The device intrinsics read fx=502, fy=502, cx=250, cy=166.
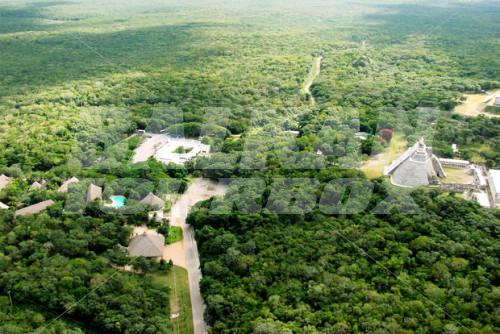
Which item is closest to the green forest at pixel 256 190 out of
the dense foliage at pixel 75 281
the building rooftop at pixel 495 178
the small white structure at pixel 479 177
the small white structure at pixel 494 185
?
the dense foliage at pixel 75 281

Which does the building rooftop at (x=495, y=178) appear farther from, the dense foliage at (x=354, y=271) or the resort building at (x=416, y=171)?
the dense foliage at (x=354, y=271)

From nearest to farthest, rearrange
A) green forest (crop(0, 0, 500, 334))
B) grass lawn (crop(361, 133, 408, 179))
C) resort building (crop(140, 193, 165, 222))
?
1. green forest (crop(0, 0, 500, 334))
2. resort building (crop(140, 193, 165, 222))
3. grass lawn (crop(361, 133, 408, 179))

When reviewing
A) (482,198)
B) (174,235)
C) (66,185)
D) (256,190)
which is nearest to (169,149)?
(66,185)

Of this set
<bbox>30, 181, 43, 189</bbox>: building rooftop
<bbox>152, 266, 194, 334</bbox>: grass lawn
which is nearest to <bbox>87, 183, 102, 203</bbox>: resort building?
<bbox>30, 181, 43, 189</bbox>: building rooftop

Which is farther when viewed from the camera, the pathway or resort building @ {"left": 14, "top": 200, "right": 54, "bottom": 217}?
the pathway

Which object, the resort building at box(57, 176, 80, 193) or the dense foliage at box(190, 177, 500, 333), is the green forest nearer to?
the dense foliage at box(190, 177, 500, 333)

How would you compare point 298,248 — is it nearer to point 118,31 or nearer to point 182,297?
point 182,297

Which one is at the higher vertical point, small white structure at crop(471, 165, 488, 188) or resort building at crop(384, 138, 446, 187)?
resort building at crop(384, 138, 446, 187)

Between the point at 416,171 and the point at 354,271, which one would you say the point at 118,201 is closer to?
the point at 354,271
